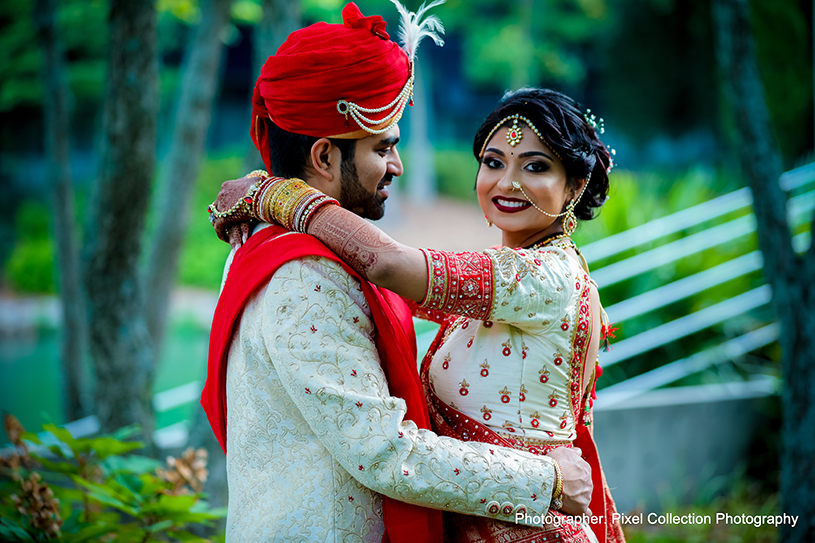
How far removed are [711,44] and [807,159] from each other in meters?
6.32

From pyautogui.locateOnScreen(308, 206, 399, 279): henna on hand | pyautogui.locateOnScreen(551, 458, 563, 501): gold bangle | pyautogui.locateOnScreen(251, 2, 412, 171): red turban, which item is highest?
pyautogui.locateOnScreen(251, 2, 412, 171): red turban

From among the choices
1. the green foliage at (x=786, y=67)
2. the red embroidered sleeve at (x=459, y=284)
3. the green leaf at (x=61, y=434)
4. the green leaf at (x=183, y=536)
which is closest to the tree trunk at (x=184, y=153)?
the green leaf at (x=61, y=434)

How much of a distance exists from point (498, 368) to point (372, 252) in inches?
20.9

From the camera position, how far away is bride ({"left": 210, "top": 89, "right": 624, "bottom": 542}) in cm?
180

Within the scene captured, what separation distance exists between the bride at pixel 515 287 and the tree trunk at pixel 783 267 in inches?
65.4

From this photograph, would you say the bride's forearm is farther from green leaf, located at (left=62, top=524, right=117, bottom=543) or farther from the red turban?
green leaf, located at (left=62, top=524, right=117, bottom=543)

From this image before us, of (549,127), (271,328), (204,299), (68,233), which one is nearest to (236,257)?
(271,328)

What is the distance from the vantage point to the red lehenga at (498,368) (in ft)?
5.96

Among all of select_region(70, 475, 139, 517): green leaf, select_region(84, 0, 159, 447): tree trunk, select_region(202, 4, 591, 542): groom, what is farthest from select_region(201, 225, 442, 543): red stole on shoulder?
select_region(84, 0, 159, 447): tree trunk

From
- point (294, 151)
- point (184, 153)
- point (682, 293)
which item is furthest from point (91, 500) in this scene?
point (682, 293)

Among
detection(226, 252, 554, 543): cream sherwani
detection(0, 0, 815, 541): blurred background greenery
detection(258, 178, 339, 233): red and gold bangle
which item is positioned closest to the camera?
detection(226, 252, 554, 543): cream sherwani

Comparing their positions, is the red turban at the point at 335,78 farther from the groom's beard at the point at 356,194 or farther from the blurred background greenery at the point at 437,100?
the blurred background greenery at the point at 437,100

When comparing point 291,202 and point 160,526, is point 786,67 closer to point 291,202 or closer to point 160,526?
point 291,202

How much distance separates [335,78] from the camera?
184cm
